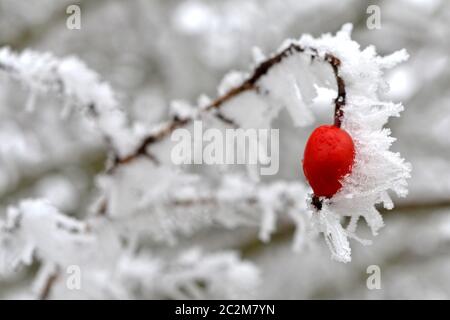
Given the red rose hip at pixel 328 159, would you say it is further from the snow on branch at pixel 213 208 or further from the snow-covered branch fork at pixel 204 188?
the snow on branch at pixel 213 208

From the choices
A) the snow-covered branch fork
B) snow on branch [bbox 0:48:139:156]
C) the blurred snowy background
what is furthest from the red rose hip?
the blurred snowy background

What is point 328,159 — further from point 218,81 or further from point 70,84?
point 218,81

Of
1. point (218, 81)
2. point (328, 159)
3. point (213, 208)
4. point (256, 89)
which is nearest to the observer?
point (328, 159)

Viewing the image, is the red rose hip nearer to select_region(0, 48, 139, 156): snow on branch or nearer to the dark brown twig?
the dark brown twig

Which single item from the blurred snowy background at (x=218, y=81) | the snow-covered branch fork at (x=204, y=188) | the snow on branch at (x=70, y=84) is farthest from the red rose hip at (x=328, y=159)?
the blurred snowy background at (x=218, y=81)

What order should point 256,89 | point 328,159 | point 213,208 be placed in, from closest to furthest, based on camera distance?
point 328,159, point 256,89, point 213,208

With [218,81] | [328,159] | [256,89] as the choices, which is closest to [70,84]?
[256,89]
